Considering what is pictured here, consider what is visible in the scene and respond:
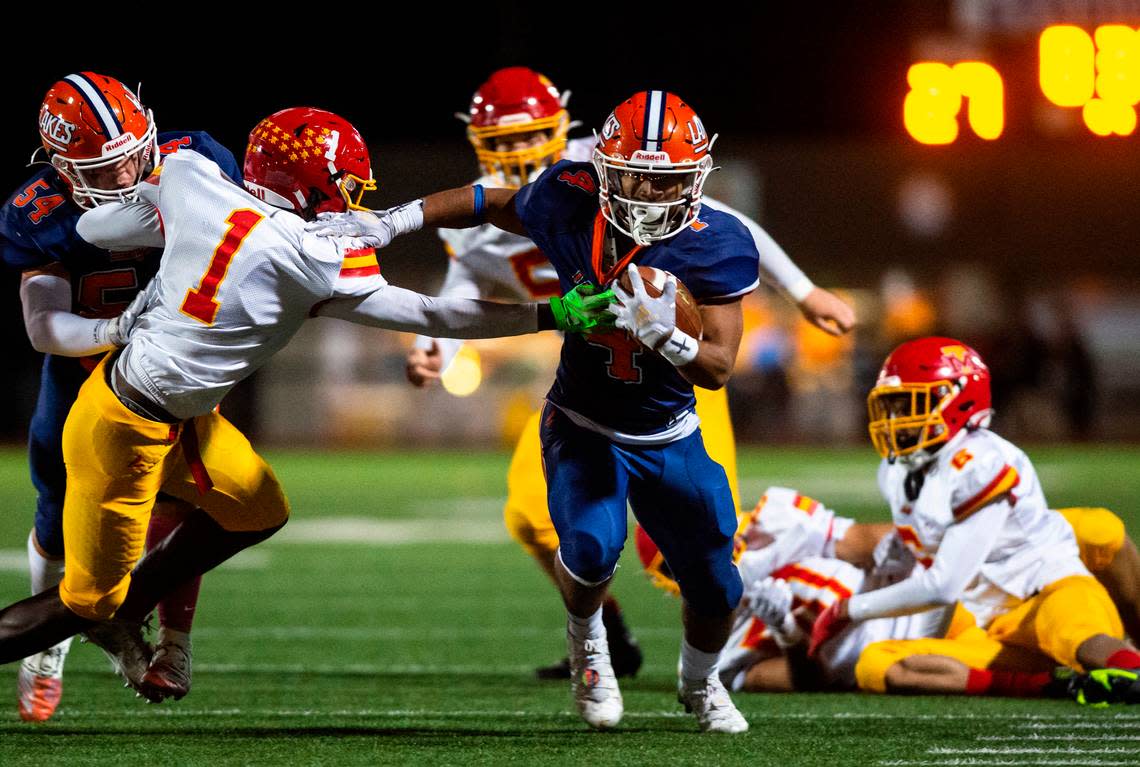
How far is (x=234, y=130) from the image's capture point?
590 inches

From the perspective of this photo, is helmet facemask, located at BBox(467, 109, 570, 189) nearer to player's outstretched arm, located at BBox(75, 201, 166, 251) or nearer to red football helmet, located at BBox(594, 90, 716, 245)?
red football helmet, located at BBox(594, 90, 716, 245)

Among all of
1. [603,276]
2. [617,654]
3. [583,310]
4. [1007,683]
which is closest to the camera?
[583,310]

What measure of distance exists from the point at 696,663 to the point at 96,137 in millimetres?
1949

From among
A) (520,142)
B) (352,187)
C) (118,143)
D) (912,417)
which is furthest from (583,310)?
(520,142)

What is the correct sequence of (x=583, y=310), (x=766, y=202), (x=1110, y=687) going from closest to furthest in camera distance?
(x=583, y=310) → (x=1110, y=687) → (x=766, y=202)

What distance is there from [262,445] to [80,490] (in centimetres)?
1518

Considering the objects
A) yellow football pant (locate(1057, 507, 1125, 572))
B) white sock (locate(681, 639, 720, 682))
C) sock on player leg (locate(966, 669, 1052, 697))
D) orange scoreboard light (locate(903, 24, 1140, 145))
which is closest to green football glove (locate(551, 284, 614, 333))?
white sock (locate(681, 639, 720, 682))

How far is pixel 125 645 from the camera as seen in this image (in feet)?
13.4

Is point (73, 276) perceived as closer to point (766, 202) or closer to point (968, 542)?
point (968, 542)

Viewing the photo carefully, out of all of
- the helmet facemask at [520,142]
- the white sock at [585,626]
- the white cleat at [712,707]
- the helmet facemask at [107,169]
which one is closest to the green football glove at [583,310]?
the white sock at [585,626]

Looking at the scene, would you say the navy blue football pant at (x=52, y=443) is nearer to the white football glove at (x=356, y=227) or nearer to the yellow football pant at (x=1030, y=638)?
the white football glove at (x=356, y=227)

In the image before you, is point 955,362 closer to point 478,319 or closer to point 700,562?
point 700,562

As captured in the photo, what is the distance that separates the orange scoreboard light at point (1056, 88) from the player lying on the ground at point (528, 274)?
178 inches

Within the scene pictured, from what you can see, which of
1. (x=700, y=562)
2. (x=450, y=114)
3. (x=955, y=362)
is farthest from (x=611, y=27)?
(x=700, y=562)
